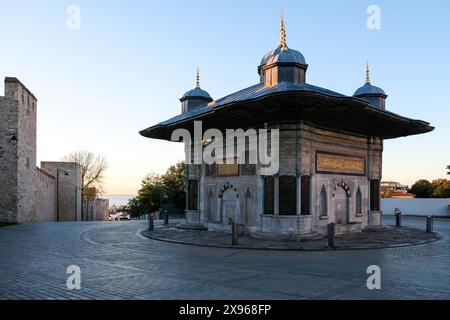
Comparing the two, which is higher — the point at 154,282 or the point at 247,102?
the point at 247,102

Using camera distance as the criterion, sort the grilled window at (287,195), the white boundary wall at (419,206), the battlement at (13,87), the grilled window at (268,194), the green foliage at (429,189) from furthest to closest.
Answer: the green foliage at (429,189), the white boundary wall at (419,206), the battlement at (13,87), the grilled window at (268,194), the grilled window at (287,195)

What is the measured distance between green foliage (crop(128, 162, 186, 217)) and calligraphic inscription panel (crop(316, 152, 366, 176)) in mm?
26552

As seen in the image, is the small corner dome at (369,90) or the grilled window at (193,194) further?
the small corner dome at (369,90)

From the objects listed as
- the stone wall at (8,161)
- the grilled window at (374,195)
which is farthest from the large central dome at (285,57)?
the stone wall at (8,161)

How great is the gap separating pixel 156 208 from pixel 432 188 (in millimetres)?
34896

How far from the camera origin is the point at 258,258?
36.8 ft

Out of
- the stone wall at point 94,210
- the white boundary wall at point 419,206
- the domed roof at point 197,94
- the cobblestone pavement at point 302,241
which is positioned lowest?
the stone wall at point 94,210

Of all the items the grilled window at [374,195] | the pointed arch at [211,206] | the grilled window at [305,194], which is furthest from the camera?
the grilled window at [374,195]

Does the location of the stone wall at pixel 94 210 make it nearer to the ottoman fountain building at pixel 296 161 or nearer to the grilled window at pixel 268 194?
the ottoman fountain building at pixel 296 161

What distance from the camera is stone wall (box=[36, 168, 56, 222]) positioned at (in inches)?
1179

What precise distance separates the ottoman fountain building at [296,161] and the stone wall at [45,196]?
43.1ft

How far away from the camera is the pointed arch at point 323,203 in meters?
16.8

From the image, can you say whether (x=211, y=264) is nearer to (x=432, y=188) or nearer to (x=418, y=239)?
(x=418, y=239)
